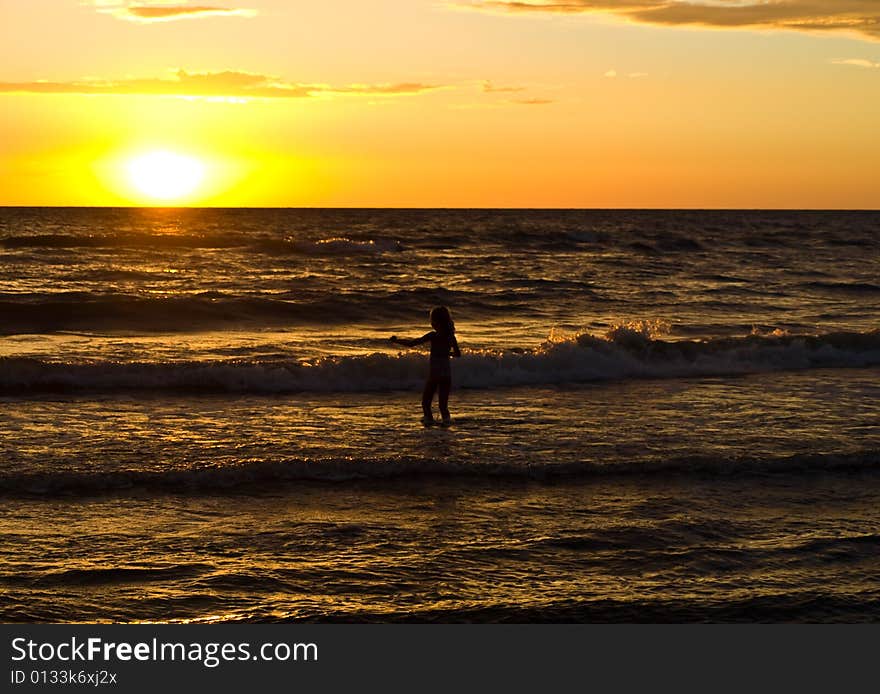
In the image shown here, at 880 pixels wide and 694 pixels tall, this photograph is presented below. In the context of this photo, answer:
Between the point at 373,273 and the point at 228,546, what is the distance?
32.3m

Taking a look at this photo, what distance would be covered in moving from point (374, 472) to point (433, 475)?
1.89ft

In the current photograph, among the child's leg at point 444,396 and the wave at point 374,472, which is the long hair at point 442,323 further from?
the wave at point 374,472

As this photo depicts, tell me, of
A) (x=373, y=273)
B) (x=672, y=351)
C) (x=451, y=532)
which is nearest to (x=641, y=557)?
(x=451, y=532)

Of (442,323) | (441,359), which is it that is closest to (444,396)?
(441,359)

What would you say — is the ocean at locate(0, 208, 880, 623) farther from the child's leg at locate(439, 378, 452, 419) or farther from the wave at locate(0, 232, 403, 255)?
the wave at locate(0, 232, 403, 255)

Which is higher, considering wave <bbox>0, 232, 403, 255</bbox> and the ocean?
wave <bbox>0, 232, 403, 255</bbox>

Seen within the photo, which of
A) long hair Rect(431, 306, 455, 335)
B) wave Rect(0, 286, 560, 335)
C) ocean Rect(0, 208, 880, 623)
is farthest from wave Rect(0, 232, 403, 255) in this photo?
long hair Rect(431, 306, 455, 335)

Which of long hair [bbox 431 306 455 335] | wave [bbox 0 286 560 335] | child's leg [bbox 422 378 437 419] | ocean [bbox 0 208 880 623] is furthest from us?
wave [bbox 0 286 560 335]

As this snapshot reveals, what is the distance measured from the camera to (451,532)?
8195 mm

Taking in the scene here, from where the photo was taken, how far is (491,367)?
16.9 meters

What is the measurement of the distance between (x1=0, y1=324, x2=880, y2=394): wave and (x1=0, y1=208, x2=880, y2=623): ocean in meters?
0.06

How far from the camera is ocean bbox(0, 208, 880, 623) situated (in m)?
6.91

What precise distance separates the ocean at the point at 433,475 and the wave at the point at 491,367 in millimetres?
55

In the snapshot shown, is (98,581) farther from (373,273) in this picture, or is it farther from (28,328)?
(373,273)
